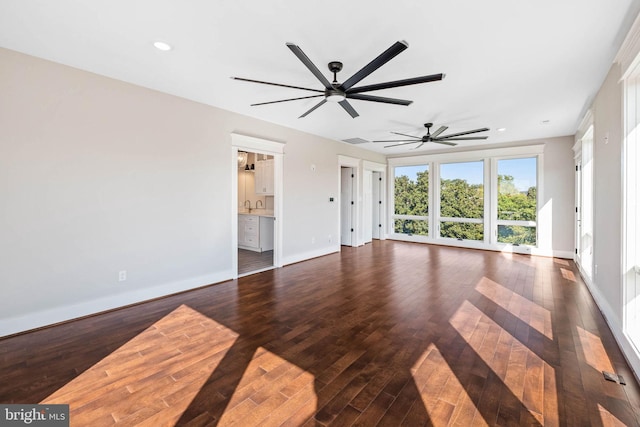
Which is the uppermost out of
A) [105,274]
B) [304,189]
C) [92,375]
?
[304,189]

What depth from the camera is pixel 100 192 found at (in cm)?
329

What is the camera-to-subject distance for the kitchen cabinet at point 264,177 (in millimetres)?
6656

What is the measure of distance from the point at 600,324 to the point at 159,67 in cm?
540

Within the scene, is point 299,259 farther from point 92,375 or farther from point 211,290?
point 92,375

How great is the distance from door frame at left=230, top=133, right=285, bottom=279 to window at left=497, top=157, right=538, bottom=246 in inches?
215

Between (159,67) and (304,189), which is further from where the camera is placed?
(304,189)

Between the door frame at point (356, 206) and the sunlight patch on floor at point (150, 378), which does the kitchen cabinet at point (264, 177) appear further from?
the sunlight patch on floor at point (150, 378)

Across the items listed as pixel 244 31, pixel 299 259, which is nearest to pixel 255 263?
pixel 299 259

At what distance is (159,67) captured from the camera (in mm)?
3125

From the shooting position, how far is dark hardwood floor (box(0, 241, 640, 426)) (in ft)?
5.87

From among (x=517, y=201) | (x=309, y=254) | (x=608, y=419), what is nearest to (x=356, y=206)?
(x=309, y=254)

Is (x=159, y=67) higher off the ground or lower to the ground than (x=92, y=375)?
higher

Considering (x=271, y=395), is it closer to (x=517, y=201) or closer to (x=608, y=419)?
(x=608, y=419)

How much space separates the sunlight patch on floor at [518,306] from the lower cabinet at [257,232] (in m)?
4.63
